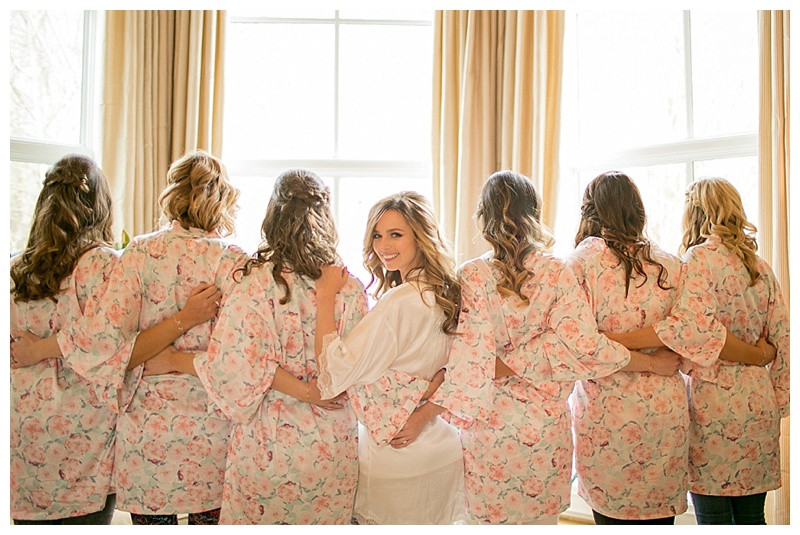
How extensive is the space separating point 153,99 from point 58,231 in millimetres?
1561

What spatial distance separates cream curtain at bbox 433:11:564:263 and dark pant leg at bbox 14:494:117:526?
6.34ft

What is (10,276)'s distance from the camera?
7.33 ft

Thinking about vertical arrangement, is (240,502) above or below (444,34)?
below

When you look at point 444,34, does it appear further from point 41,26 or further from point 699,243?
point 41,26

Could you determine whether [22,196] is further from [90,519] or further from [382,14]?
[382,14]

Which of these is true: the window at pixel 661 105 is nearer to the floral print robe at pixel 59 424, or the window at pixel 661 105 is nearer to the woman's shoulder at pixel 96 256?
the woman's shoulder at pixel 96 256

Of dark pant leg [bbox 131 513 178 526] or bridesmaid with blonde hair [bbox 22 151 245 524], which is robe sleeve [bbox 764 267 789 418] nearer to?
bridesmaid with blonde hair [bbox 22 151 245 524]

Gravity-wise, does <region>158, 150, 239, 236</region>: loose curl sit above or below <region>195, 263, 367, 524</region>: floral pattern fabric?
above

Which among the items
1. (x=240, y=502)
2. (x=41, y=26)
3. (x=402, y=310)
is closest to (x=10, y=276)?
(x=240, y=502)

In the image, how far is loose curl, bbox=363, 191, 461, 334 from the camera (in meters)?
2.13

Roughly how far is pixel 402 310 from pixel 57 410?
1.17 m

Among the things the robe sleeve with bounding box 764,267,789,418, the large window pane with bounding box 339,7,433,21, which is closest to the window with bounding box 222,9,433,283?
the large window pane with bounding box 339,7,433,21

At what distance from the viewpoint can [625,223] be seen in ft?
7.66

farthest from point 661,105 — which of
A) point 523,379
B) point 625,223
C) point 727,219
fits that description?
point 523,379
